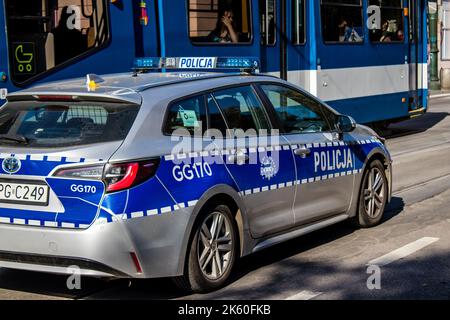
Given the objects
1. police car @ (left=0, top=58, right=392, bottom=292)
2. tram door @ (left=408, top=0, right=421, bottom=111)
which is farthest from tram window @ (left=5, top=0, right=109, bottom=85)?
tram door @ (left=408, top=0, right=421, bottom=111)

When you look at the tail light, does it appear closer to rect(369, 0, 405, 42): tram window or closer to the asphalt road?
the asphalt road

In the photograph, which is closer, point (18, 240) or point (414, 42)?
point (18, 240)

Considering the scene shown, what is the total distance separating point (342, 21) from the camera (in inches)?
557

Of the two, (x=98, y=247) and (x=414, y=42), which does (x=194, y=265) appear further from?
(x=414, y=42)

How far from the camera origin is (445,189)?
1030 centimetres

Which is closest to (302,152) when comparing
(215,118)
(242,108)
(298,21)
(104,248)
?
(242,108)

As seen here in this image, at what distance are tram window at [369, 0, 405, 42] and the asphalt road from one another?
679 cm

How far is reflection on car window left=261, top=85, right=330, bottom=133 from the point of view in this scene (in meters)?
6.82

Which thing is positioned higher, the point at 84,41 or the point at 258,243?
the point at 84,41

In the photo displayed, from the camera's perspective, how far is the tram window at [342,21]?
44.8 feet

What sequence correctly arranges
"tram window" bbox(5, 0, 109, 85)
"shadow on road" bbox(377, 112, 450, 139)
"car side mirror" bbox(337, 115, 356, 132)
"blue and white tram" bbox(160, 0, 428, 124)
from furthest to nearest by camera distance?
"shadow on road" bbox(377, 112, 450, 139)
"blue and white tram" bbox(160, 0, 428, 124)
"tram window" bbox(5, 0, 109, 85)
"car side mirror" bbox(337, 115, 356, 132)

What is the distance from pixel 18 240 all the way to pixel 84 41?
4.50m

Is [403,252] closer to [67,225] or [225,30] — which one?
[67,225]

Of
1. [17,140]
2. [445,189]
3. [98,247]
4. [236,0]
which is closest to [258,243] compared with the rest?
[98,247]
